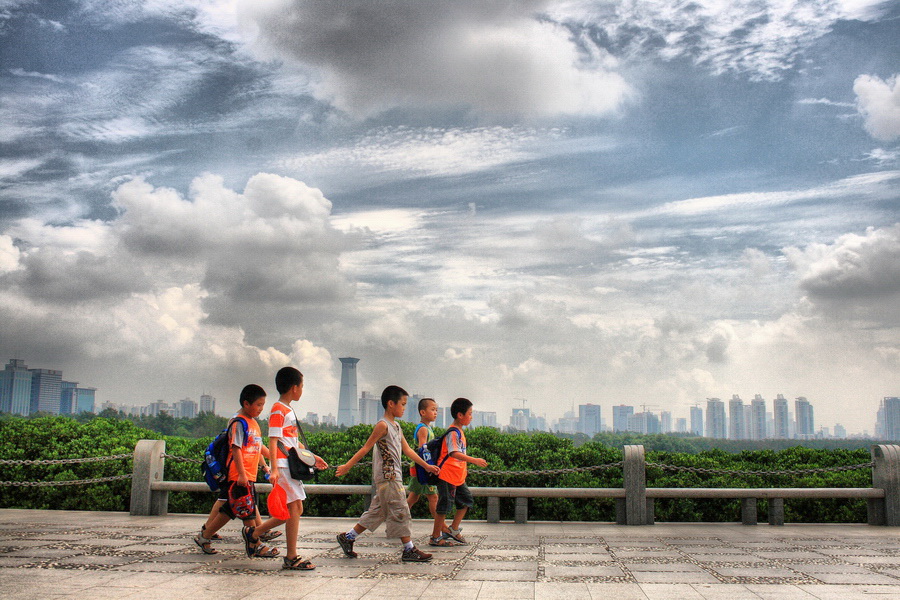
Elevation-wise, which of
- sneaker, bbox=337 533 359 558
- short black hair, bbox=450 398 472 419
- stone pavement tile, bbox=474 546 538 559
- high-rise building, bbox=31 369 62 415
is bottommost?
stone pavement tile, bbox=474 546 538 559

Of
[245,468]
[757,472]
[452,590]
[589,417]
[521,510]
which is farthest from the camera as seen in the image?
[589,417]


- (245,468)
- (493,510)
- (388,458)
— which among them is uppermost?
(388,458)

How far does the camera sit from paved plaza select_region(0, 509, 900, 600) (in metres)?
6.54

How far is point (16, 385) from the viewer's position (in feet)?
432

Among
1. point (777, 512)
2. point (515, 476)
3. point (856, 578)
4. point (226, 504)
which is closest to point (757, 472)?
point (777, 512)

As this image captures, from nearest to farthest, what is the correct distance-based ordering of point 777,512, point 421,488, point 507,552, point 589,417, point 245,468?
point 245,468
point 507,552
point 421,488
point 777,512
point 589,417

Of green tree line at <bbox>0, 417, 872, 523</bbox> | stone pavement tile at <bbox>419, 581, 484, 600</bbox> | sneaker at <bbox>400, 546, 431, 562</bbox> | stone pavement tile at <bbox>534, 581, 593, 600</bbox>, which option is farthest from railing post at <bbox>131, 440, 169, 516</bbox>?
stone pavement tile at <bbox>534, 581, 593, 600</bbox>

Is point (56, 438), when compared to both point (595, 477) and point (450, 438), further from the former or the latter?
point (595, 477)

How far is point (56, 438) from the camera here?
1391 cm

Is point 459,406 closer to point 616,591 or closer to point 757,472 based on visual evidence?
point 616,591

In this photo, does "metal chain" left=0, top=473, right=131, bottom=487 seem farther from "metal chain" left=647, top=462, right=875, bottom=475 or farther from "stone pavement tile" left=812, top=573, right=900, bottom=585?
"stone pavement tile" left=812, top=573, right=900, bottom=585

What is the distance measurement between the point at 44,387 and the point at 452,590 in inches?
5688

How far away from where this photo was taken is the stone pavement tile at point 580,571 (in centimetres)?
738

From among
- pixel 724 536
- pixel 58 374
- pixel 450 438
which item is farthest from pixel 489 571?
pixel 58 374
